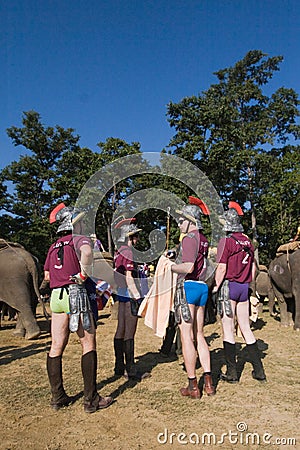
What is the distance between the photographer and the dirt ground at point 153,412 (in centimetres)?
342

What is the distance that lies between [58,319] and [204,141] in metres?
23.0

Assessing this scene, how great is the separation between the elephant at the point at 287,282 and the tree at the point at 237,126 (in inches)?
599

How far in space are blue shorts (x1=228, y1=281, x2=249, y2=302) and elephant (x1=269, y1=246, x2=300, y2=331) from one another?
433cm

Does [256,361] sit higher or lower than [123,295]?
lower

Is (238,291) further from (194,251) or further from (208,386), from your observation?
(208,386)

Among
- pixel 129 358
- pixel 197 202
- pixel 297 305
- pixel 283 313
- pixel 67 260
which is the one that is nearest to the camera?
pixel 67 260

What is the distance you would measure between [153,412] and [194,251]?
1766 millimetres

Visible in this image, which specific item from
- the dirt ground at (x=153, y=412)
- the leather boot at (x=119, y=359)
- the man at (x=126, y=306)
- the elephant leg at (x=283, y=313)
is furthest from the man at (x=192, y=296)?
the elephant leg at (x=283, y=313)

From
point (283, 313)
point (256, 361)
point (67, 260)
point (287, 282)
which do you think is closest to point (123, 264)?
point (67, 260)

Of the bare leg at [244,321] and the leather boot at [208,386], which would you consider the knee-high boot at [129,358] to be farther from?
the bare leg at [244,321]

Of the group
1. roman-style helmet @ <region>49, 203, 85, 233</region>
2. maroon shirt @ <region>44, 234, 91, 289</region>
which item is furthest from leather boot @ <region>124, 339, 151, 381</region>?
roman-style helmet @ <region>49, 203, 85, 233</region>

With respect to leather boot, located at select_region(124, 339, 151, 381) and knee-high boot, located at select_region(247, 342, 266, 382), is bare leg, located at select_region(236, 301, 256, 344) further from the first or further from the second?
leather boot, located at select_region(124, 339, 151, 381)

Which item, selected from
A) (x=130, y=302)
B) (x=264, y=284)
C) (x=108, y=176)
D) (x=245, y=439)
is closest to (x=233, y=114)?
(x=108, y=176)

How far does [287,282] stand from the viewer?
9516mm
